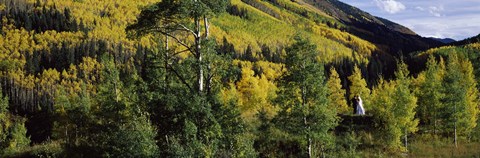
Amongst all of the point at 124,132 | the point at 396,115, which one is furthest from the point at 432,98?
the point at 124,132

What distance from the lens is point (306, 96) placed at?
2783cm

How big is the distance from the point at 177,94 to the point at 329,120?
40.0 ft

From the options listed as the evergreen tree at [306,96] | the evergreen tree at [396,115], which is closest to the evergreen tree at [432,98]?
the evergreen tree at [396,115]

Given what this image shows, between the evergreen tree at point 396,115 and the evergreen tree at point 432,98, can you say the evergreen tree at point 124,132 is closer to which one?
A: the evergreen tree at point 396,115

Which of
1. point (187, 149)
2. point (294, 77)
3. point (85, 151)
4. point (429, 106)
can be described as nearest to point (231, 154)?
point (187, 149)

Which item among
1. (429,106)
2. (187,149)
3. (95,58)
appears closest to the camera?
(187,149)

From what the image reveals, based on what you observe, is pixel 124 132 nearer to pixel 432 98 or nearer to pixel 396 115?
A: pixel 396 115

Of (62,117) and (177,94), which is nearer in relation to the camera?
(177,94)

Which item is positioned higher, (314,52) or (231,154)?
(314,52)

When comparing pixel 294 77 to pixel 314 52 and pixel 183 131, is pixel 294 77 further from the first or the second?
pixel 183 131

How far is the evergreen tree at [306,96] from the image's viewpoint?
88.5 ft

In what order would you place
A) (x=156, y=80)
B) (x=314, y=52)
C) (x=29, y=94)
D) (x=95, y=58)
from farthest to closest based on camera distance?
(x=95, y=58), (x=29, y=94), (x=314, y=52), (x=156, y=80)

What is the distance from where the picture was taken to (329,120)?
28.1 meters

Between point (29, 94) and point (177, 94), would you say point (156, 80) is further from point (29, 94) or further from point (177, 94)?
point (29, 94)
